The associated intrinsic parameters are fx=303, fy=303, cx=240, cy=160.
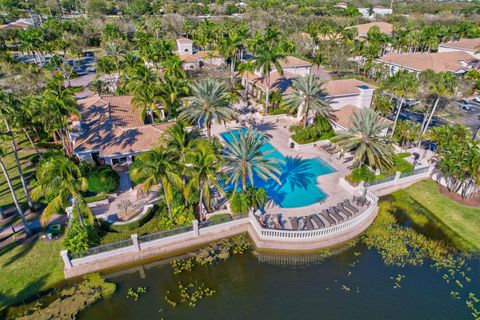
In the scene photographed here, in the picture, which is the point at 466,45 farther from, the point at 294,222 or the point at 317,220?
the point at 294,222

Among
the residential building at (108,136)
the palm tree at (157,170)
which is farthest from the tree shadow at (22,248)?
the palm tree at (157,170)

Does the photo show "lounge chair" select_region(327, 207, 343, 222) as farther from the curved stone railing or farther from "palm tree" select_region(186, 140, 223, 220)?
"palm tree" select_region(186, 140, 223, 220)

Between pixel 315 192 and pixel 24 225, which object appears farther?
pixel 315 192

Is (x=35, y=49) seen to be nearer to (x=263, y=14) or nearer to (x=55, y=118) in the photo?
(x=55, y=118)

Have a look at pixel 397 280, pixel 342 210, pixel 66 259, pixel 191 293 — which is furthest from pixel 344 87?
pixel 66 259

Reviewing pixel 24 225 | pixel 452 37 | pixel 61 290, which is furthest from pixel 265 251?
pixel 452 37

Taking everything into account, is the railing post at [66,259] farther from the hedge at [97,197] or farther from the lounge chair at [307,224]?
the lounge chair at [307,224]
